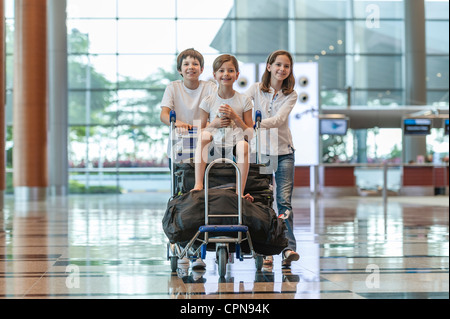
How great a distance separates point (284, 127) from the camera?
5.07m

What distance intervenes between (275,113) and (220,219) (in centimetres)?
120

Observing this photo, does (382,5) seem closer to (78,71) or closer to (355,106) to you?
(355,106)

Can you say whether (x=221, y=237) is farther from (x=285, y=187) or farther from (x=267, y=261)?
(x=285, y=187)

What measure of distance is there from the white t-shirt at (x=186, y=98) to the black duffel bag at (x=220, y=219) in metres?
0.81

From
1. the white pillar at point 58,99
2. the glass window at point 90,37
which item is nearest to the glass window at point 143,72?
the glass window at point 90,37

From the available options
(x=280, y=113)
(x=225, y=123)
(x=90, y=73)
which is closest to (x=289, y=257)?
(x=280, y=113)

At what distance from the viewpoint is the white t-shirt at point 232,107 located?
4.55 m

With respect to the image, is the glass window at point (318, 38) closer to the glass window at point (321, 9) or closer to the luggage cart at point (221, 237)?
the glass window at point (321, 9)

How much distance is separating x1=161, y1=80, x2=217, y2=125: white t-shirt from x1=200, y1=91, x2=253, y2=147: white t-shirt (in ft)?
0.72

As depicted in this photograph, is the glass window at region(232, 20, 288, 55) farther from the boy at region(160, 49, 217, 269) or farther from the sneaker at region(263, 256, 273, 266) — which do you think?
the sneaker at region(263, 256, 273, 266)

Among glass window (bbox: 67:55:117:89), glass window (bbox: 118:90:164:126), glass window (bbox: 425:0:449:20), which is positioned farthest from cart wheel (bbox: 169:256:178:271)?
glass window (bbox: 425:0:449:20)

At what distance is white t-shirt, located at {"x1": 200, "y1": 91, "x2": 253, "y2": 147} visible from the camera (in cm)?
455

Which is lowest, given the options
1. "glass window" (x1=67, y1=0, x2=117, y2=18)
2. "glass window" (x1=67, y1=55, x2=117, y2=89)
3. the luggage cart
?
the luggage cart

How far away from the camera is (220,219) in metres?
4.19
